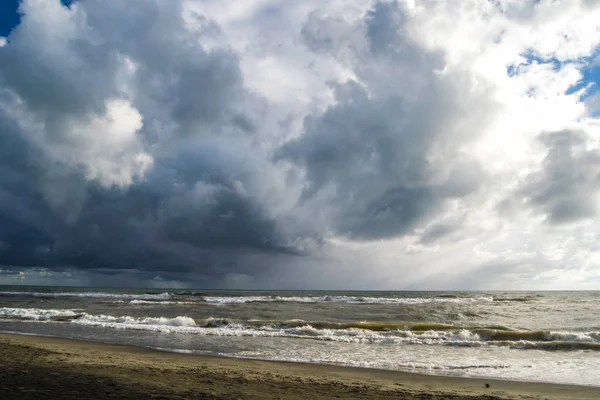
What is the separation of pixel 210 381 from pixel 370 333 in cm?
1397

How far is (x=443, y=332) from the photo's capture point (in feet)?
72.3

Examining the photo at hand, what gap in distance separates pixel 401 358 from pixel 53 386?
11.5 metres

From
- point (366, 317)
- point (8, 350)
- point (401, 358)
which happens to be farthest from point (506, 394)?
point (366, 317)

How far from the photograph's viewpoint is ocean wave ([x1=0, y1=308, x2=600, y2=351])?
19500 mm

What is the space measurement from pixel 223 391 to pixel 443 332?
16.7 meters

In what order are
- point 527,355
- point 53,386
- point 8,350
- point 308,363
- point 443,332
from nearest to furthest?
1. point 53,386
2. point 8,350
3. point 308,363
4. point 527,355
5. point 443,332

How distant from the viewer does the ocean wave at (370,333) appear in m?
19.5

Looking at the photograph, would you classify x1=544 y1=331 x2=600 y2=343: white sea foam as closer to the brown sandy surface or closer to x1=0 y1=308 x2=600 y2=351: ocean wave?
x1=0 y1=308 x2=600 y2=351: ocean wave

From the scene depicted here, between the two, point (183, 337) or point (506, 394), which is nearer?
point (506, 394)

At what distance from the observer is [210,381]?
9734mm

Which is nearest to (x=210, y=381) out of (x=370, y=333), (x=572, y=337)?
(x=370, y=333)

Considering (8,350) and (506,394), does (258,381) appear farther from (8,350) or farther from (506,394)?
(8,350)

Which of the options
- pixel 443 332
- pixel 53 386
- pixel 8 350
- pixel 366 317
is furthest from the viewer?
pixel 366 317

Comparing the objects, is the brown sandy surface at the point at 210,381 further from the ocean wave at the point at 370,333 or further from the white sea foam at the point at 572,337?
the white sea foam at the point at 572,337
